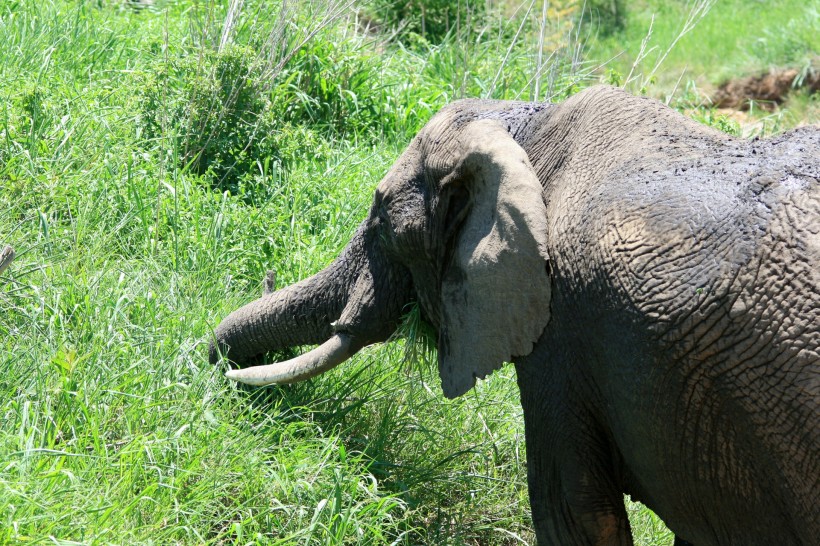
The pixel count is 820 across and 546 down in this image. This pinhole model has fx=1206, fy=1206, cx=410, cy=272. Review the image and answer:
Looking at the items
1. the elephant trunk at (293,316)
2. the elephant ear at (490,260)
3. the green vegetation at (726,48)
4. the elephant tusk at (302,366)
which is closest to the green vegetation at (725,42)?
the green vegetation at (726,48)

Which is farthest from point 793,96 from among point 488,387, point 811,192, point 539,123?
point 811,192

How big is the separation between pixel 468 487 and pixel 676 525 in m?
1.42

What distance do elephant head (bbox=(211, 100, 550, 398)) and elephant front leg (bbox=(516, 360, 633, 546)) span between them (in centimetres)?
18

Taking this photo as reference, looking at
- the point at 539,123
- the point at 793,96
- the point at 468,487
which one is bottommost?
the point at 793,96

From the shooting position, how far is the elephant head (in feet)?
11.9

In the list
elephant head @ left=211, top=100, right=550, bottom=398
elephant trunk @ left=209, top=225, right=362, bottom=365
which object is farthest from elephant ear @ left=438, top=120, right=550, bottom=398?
elephant trunk @ left=209, top=225, right=362, bottom=365

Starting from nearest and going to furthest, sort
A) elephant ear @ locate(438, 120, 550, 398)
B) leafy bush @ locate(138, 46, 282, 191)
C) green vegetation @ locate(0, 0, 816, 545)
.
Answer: elephant ear @ locate(438, 120, 550, 398)
green vegetation @ locate(0, 0, 816, 545)
leafy bush @ locate(138, 46, 282, 191)

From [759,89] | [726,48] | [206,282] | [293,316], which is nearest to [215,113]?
[206,282]

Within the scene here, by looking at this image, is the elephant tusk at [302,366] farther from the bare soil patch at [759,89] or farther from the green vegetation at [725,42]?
the bare soil patch at [759,89]

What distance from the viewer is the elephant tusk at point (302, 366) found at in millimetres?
4301

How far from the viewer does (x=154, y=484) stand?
12.9 ft

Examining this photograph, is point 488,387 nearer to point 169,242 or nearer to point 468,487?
point 468,487

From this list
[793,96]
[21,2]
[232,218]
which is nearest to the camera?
[232,218]

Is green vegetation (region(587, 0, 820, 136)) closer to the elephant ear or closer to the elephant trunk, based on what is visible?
the elephant trunk
